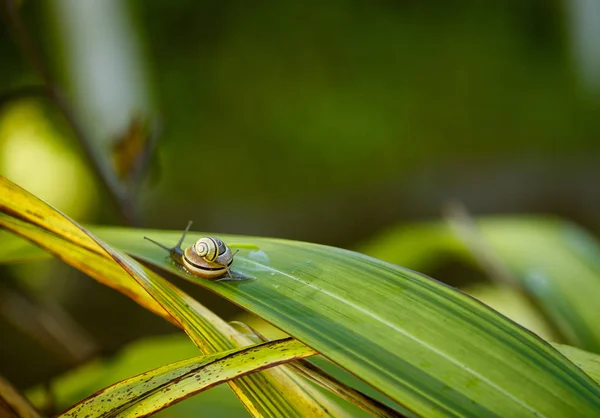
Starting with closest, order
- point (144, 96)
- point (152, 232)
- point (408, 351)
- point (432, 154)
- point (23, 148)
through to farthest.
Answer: point (408, 351)
point (152, 232)
point (23, 148)
point (144, 96)
point (432, 154)

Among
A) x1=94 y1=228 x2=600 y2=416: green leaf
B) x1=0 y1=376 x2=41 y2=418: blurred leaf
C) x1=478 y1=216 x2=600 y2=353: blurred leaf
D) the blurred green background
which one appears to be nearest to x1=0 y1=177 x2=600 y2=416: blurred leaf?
x1=94 y1=228 x2=600 y2=416: green leaf

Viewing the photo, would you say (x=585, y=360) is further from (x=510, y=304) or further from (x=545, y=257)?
(x=510, y=304)

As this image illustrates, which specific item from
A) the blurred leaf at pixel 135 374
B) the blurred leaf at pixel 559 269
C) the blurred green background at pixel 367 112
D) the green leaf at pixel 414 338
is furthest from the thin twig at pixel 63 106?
the blurred green background at pixel 367 112

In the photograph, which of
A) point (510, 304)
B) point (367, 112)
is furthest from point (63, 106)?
point (367, 112)

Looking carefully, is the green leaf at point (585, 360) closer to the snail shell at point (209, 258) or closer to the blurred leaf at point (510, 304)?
the snail shell at point (209, 258)

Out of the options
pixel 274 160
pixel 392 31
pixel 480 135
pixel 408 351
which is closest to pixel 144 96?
pixel 274 160

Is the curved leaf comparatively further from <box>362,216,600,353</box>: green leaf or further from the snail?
<box>362,216,600,353</box>: green leaf

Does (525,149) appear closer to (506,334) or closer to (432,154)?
(432,154)
